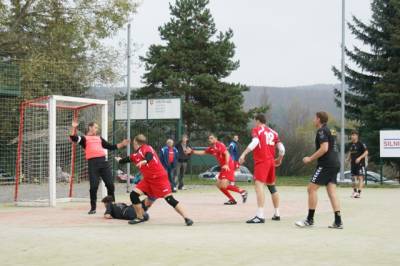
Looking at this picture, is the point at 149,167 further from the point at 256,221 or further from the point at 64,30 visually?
the point at 64,30

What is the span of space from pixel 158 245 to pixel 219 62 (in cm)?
4228

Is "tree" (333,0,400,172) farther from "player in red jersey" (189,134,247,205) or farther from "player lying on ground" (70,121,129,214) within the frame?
"player lying on ground" (70,121,129,214)

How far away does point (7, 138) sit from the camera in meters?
25.5

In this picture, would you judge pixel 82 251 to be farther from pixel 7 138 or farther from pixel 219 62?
pixel 219 62

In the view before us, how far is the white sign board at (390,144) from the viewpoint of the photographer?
28.7m

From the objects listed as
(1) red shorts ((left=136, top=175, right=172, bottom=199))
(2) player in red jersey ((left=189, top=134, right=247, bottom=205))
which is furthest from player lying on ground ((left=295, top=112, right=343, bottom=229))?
(2) player in red jersey ((left=189, top=134, right=247, bottom=205))

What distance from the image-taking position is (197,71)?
50781 millimetres

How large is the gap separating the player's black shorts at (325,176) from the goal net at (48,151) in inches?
321

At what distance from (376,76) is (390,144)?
13.1 m

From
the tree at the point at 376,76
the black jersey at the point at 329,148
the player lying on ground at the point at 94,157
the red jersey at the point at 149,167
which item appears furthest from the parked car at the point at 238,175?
the black jersey at the point at 329,148

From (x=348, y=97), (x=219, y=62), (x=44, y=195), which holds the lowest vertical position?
(x=44, y=195)

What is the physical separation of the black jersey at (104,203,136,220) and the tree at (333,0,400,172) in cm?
2694

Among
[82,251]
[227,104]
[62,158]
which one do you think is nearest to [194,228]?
[82,251]

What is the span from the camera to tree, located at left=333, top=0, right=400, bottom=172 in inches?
1485
